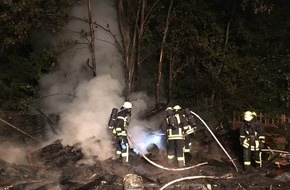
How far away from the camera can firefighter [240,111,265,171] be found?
33.9ft

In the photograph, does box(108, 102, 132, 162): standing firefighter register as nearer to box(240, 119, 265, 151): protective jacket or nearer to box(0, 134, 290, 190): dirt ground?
box(0, 134, 290, 190): dirt ground

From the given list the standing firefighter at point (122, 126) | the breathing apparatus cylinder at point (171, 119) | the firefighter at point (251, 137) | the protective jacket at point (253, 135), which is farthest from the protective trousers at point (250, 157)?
the standing firefighter at point (122, 126)

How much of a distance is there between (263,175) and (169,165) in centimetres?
266

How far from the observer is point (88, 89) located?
14438 millimetres

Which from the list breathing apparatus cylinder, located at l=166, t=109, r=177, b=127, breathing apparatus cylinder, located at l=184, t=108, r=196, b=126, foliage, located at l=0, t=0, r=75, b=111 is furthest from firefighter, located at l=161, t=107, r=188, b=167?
foliage, located at l=0, t=0, r=75, b=111

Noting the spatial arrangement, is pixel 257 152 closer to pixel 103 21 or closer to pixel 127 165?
pixel 127 165

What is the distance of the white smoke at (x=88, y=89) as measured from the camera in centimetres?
1234

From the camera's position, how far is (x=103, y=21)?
55.3 feet

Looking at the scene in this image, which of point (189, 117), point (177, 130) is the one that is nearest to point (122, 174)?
point (177, 130)

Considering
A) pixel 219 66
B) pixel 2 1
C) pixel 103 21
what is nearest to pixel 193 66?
pixel 219 66

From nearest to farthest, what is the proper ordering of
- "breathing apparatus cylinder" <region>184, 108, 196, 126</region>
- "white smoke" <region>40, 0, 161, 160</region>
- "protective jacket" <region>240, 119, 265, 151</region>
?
1. "protective jacket" <region>240, 119, 265, 151</region>
2. "breathing apparatus cylinder" <region>184, 108, 196, 126</region>
3. "white smoke" <region>40, 0, 161, 160</region>

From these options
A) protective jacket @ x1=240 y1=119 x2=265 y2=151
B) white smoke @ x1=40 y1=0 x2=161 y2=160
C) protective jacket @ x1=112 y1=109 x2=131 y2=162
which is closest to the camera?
protective jacket @ x1=240 y1=119 x2=265 y2=151

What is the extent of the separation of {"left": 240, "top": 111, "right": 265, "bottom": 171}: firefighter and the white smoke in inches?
153

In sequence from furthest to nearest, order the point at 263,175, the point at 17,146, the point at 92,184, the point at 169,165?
the point at 17,146 → the point at 169,165 → the point at 263,175 → the point at 92,184
